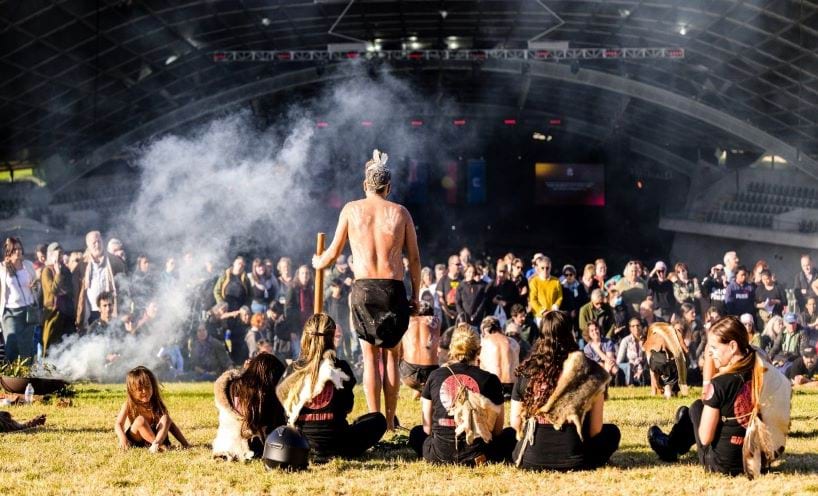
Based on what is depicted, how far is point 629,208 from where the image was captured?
36719 mm

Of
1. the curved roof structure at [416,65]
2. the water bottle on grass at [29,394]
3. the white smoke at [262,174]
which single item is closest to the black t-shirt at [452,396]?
the water bottle on grass at [29,394]

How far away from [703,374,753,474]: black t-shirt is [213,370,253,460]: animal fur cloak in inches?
115

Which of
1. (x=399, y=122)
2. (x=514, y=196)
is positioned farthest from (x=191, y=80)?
(x=514, y=196)

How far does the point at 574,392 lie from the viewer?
255 inches

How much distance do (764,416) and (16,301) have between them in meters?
8.58

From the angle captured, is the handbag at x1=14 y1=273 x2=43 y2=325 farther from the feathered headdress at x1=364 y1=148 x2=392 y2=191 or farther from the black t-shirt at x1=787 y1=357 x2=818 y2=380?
the black t-shirt at x1=787 y1=357 x2=818 y2=380

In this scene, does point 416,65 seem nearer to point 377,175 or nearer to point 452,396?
point 377,175

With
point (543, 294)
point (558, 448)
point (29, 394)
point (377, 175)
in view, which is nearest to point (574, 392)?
point (558, 448)

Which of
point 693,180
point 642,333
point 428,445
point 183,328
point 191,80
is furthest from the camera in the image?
point 693,180

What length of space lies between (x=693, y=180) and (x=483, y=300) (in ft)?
79.7

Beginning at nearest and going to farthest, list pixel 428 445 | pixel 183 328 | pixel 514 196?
pixel 428 445
pixel 183 328
pixel 514 196

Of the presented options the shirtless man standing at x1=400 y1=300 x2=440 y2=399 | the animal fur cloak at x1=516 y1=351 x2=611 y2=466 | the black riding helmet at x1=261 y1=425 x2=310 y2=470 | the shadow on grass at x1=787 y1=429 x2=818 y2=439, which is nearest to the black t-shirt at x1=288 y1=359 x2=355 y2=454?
the black riding helmet at x1=261 y1=425 x2=310 y2=470

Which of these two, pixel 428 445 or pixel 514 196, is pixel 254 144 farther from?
pixel 428 445

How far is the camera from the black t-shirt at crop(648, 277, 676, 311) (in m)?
16.2
